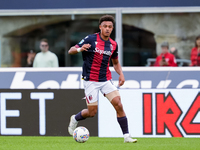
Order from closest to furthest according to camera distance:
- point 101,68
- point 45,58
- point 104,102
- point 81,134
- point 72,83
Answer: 1. point 81,134
2. point 101,68
3. point 104,102
4. point 72,83
5. point 45,58

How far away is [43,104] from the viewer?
8.75 metres

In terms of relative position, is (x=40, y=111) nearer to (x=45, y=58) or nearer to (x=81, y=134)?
Result: (x=45, y=58)

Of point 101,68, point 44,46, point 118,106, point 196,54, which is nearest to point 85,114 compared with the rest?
point 118,106

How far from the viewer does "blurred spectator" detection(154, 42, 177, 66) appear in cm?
952

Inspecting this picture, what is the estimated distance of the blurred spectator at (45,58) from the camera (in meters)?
9.70

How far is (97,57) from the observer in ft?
23.0

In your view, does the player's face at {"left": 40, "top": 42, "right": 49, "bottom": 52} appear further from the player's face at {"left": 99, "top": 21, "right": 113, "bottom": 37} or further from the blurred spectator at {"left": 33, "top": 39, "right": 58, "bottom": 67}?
the player's face at {"left": 99, "top": 21, "right": 113, "bottom": 37}

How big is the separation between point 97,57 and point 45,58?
299 centimetres

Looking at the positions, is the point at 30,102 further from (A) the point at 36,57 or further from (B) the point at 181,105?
(B) the point at 181,105

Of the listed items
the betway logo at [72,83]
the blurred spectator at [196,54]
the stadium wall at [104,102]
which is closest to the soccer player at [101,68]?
the stadium wall at [104,102]

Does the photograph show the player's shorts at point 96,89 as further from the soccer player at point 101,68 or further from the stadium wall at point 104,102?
the stadium wall at point 104,102

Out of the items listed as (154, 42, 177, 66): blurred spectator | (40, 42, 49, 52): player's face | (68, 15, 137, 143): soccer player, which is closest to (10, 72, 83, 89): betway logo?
(40, 42, 49, 52): player's face

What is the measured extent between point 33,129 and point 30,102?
1.60 feet

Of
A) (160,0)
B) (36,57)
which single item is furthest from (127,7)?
(36,57)
